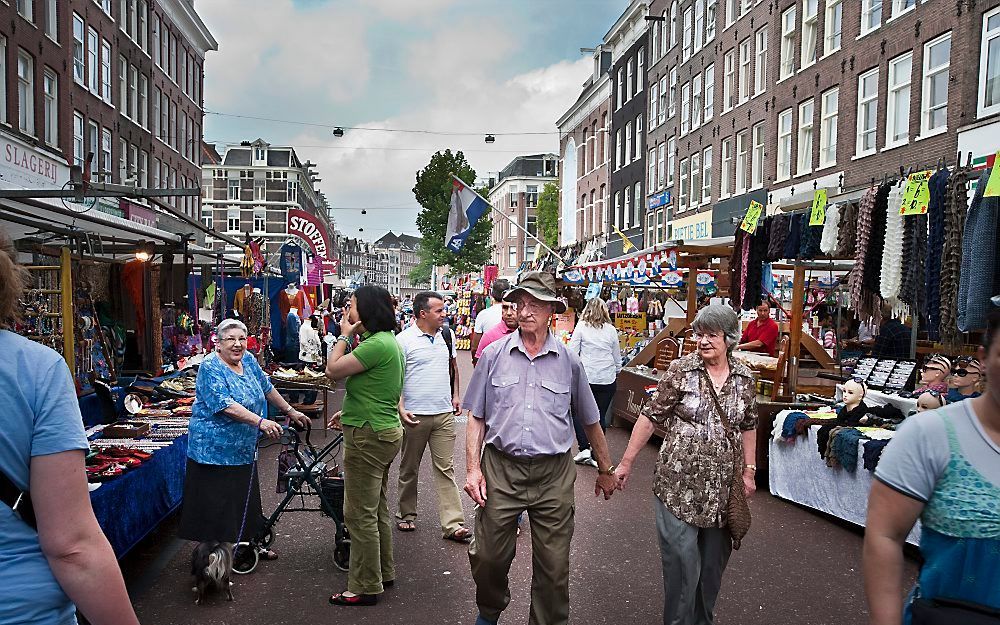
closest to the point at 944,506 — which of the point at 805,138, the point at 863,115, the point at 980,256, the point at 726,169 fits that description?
the point at 980,256

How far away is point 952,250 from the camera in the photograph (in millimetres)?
6281

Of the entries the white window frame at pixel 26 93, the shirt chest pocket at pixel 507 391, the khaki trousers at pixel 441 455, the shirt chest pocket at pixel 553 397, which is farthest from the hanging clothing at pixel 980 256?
the white window frame at pixel 26 93

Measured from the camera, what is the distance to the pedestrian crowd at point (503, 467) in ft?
5.96

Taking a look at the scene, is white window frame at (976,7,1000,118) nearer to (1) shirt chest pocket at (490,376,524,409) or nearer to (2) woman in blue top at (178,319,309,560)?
(1) shirt chest pocket at (490,376,524,409)

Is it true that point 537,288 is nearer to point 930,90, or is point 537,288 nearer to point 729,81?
point 930,90

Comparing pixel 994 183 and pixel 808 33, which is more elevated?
pixel 808 33

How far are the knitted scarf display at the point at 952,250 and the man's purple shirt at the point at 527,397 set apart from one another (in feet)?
11.8

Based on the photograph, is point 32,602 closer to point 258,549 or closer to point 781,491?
point 258,549

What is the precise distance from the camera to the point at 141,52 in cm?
3238

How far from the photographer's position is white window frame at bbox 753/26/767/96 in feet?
83.8

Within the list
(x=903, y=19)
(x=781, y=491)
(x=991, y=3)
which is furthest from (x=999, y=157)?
(x=903, y=19)

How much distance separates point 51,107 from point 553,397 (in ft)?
75.3

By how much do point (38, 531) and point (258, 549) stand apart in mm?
4307

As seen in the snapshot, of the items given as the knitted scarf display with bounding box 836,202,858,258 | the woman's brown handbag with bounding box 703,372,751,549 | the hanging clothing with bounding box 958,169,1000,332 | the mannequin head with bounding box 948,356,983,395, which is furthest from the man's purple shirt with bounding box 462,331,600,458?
the knitted scarf display with bounding box 836,202,858,258
